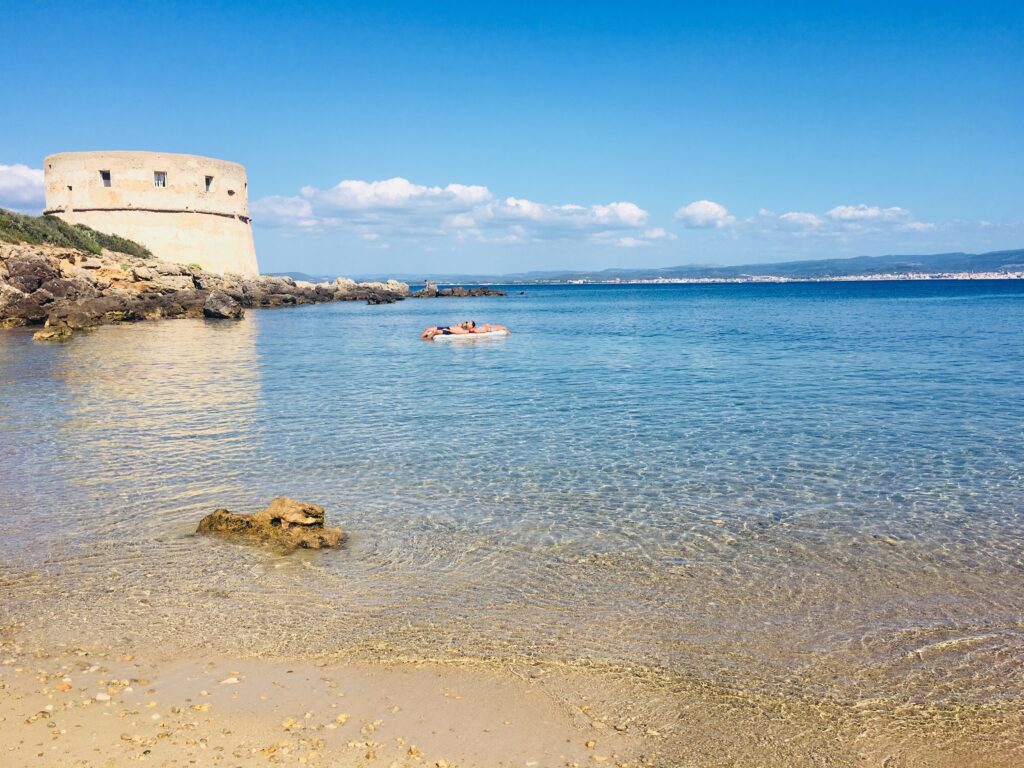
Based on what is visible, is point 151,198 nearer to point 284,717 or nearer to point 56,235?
point 56,235

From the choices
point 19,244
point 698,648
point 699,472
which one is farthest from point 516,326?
point 698,648

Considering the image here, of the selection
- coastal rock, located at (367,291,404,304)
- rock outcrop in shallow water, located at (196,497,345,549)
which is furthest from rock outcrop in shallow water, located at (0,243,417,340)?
rock outcrop in shallow water, located at (196,497,345,549)

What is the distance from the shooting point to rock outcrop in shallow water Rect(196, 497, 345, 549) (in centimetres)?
639

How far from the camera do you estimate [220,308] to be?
38125 mm

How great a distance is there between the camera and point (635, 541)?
6.51 metres

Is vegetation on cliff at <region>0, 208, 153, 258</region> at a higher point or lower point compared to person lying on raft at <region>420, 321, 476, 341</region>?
higher

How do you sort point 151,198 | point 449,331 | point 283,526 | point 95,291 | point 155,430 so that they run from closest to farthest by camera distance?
point 283,526, point 155,430, point 449,331, point 95,291, point 151,198

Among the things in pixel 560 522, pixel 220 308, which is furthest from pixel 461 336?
pixel 560 522

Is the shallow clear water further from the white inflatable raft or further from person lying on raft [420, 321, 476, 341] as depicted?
person lying on raft [420, 321, 476, 341]

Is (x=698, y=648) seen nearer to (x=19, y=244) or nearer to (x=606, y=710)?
(x=606, y=710)

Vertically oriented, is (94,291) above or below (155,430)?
above

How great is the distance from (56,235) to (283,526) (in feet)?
146

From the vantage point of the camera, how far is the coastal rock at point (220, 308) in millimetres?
38094

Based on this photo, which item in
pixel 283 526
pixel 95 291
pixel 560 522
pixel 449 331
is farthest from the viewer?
pixel 95 291
